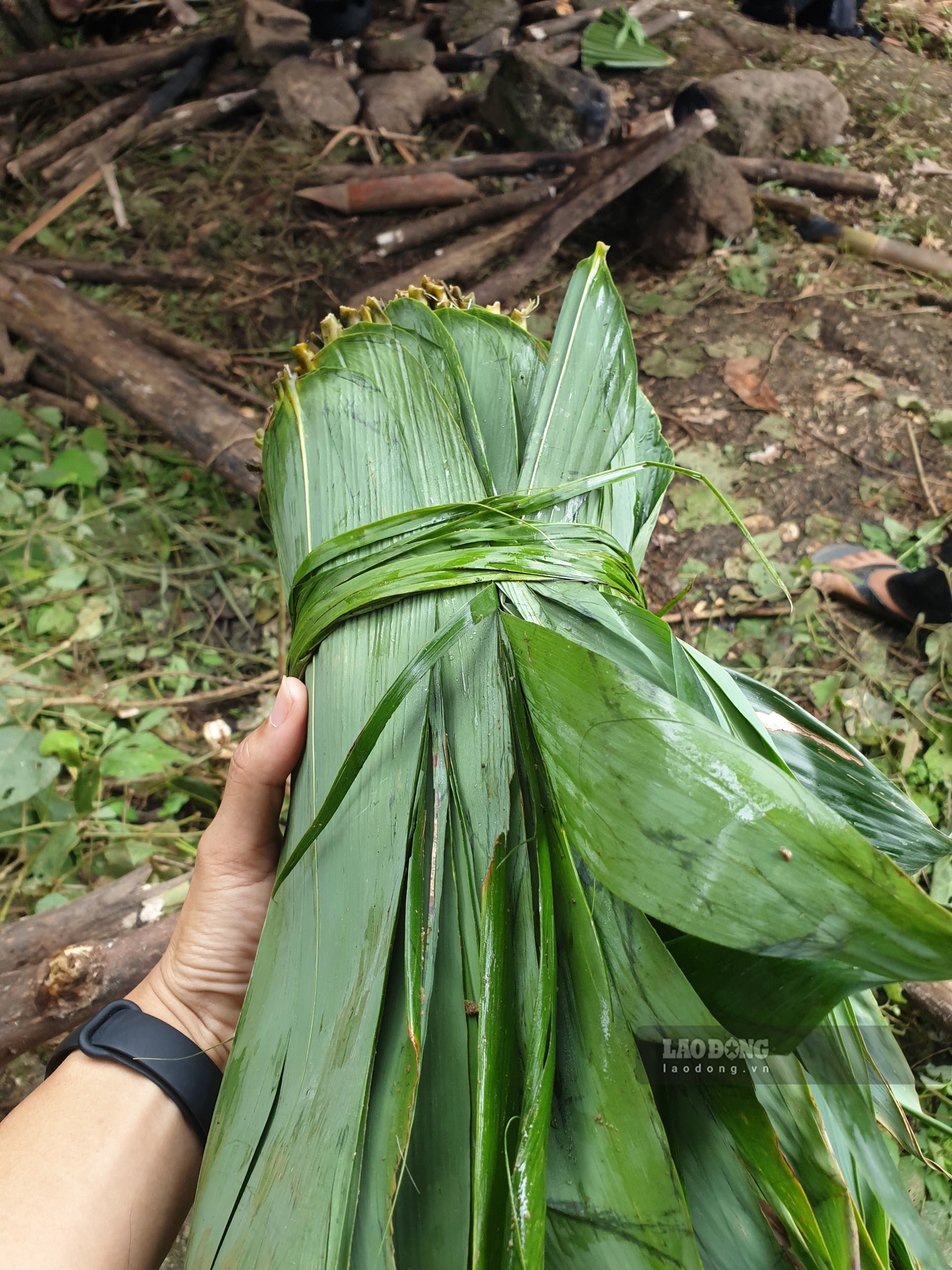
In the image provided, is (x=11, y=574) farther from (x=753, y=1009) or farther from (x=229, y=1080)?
(x=753, y=1009)

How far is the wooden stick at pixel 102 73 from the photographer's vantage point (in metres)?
4.60

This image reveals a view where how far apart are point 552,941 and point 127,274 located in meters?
3.99

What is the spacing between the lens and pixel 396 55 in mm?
4734

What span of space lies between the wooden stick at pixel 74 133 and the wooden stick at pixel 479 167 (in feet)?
4.75

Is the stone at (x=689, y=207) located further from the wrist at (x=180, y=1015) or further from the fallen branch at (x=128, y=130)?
the wrist at (x=180, y=1015)

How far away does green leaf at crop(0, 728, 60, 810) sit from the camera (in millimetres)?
1882

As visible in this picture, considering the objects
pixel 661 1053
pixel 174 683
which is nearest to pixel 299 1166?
pixel 661 1053

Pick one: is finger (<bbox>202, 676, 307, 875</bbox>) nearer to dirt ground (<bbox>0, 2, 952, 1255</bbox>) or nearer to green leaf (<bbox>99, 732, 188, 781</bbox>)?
dirt ground (<bbox>0, 2, 952, 1255</bbox>)

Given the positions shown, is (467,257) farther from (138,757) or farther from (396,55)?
(138,757)

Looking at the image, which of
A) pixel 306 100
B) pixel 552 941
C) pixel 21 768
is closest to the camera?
pixel 552 941

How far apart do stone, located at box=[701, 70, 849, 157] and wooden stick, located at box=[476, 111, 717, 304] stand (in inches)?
23.4

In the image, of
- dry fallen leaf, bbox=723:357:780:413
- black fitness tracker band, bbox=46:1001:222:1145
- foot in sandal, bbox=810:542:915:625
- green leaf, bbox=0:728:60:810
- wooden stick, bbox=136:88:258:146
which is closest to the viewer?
black fitness tracker band, bbox=46:1001:222:1145

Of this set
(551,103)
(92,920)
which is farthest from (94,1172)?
(551,103)

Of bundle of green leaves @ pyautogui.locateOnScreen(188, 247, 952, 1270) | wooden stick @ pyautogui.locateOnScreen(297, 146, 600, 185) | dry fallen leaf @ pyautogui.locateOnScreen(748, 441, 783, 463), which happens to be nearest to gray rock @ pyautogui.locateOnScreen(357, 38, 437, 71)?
wooden stick @ pyautogui.locateOnScreen(297, 146, 600, 185)
